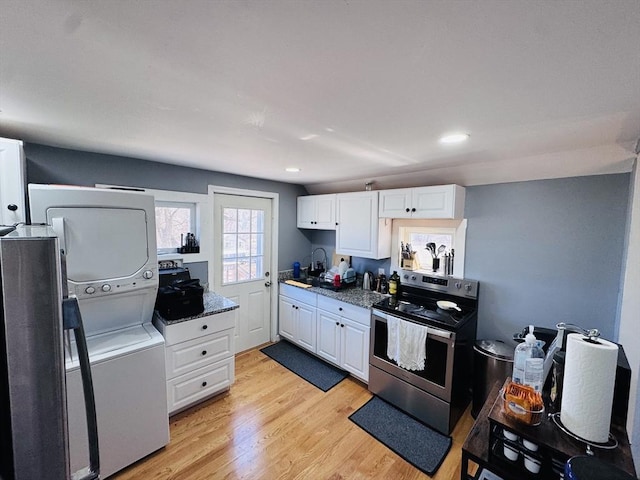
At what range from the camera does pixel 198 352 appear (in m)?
2.34

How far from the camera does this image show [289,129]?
5.14 ft

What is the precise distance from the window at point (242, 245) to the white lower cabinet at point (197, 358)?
2.73 feet

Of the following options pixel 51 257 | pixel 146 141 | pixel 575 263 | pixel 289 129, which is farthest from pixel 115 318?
pixel 575 263

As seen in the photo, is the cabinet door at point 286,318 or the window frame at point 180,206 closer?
the window frame at point 180,206

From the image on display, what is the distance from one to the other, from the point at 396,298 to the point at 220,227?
2074 mm

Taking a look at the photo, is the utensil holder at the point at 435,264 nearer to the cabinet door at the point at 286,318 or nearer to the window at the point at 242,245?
the cabinet door at the point at 286,318

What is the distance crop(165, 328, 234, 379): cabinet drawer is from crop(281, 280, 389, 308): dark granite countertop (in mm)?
1027

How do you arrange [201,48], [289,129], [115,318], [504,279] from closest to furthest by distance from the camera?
[201,48]
[289,129]
[115,318]
[504,279]

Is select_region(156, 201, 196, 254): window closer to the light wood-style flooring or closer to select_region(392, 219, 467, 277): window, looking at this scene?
the light wood-style flooring

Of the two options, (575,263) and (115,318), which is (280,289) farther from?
(575,263)

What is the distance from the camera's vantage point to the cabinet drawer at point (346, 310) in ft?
A: 8.70

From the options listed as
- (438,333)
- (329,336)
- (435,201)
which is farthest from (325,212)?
(438,333)

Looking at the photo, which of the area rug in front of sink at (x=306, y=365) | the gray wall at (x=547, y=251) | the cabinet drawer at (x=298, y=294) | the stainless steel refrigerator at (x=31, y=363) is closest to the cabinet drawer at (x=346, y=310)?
the cabinet drawer at (x=298, y=294)

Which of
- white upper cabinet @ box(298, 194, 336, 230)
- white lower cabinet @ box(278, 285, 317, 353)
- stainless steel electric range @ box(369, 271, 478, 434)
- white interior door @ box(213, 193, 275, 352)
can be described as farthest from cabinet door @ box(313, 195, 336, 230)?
stainless steel electric range @ box(369, 271, 478, 434)
